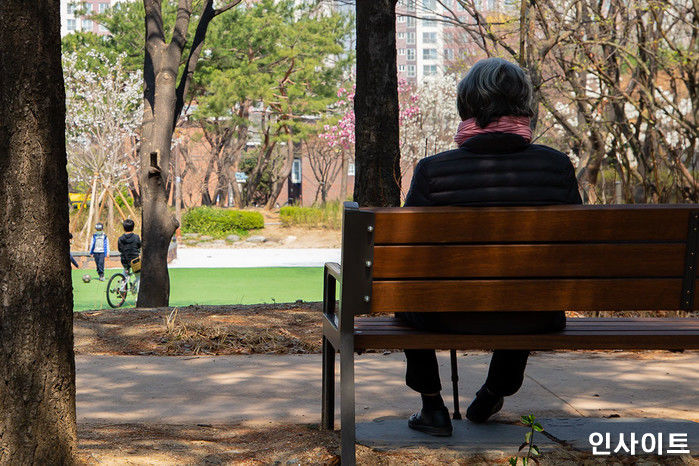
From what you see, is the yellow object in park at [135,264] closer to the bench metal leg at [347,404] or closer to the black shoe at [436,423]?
the black shoe at [436,423]

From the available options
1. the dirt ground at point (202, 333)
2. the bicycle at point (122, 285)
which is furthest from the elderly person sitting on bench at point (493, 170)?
the bicycle at point (122, 285)

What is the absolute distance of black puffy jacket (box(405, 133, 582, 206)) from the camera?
346cm

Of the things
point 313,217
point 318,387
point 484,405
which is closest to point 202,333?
point 318,387

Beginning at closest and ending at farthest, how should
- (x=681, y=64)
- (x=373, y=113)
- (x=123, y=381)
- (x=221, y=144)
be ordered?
(x=123, y=381), (x=373, y=113), (x=681, y=64), (x=221, y=144)

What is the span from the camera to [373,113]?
8.70 metres

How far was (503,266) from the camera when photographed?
3.37 metres

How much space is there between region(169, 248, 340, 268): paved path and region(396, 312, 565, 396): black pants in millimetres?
18688

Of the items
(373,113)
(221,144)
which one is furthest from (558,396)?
(221,144)

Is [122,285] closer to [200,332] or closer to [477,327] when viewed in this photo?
[200,332]

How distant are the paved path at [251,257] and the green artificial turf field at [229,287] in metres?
1.33

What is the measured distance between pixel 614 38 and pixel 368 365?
35.4ft

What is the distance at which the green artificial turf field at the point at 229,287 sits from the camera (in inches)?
636

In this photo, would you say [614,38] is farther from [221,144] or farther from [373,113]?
[221,144]

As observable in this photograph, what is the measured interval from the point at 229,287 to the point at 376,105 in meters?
9.98
